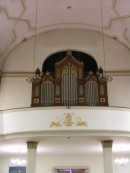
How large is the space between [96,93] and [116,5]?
3745 mm

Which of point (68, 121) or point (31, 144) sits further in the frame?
point (31, 144)

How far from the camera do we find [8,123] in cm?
947

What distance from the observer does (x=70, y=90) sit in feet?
33.0

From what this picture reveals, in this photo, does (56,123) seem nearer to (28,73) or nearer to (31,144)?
(31,144)

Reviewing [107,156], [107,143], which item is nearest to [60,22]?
[107,143]

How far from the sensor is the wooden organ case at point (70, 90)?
9.84 meters

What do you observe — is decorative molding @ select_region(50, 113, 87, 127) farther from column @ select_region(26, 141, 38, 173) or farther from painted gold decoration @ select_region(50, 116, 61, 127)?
column @ select_region(26, 141, 38, 173)

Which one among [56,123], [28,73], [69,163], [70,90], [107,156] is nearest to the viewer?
[56,123]

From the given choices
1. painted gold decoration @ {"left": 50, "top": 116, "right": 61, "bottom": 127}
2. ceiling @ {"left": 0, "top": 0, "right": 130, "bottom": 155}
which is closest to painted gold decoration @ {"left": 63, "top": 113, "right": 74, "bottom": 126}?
painted gold decoration @ {"left": 50, "top": 116, "right": 61, "bottom": 127}

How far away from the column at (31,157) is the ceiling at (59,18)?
4.91m

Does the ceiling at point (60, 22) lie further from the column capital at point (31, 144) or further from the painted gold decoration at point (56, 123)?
the painted gold decoration at point (56, 123)

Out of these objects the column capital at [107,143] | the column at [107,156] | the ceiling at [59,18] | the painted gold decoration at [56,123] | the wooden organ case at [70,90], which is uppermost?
the ceiling at [59,18]

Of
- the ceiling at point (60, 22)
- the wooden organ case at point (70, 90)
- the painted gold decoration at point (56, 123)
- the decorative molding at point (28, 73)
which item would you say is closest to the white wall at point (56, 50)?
the decorative molding at point (28, 73)

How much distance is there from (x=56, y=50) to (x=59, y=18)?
1497 mm
